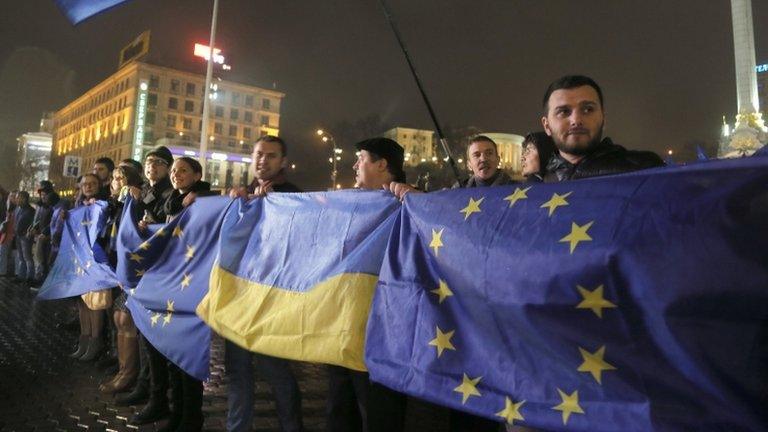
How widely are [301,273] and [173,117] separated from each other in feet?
288

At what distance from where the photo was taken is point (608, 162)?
2.43 m

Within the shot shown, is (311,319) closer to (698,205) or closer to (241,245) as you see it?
(241,245)

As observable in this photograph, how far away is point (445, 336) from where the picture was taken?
242cm

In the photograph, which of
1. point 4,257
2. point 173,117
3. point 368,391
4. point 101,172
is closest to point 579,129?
point 368,391

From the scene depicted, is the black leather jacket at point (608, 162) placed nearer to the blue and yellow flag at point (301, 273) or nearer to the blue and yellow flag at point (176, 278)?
the blue and yellow flag at point (301, 273)

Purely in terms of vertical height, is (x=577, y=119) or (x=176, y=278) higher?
(x=577, y=119)

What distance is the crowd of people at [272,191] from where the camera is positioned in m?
2.59

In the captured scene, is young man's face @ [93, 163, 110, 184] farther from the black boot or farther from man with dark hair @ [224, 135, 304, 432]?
man with dark hair @ [224, 135, 304, 432]

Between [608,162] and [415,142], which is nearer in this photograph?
[608,162]

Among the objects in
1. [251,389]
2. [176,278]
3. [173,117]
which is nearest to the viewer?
[251,389]

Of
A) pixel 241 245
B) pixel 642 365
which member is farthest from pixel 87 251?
pixel 642 365

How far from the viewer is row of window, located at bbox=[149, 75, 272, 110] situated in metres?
82.0

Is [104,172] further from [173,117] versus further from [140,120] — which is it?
[173,117]

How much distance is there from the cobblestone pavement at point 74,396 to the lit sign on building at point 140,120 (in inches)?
3026
